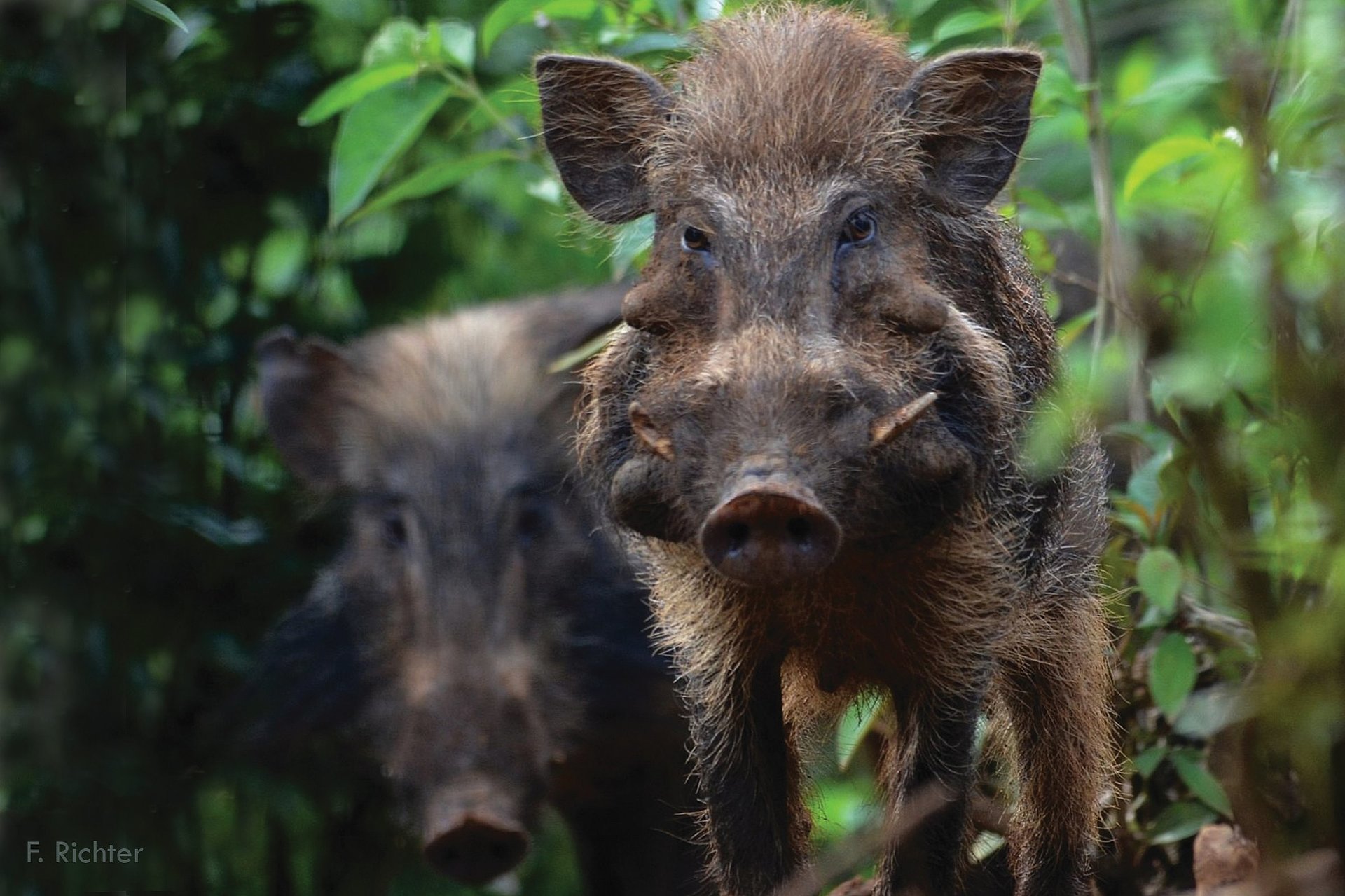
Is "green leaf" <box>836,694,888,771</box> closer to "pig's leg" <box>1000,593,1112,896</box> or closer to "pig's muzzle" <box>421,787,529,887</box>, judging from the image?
"pig's leg" <box>1000,593,1112,896</box>

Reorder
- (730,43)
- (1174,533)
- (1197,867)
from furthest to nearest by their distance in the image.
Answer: (1174,533) → (1197,867) → (730,43)

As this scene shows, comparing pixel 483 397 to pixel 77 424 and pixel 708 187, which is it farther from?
pixel 708 187

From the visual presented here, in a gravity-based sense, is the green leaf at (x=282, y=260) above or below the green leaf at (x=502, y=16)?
below

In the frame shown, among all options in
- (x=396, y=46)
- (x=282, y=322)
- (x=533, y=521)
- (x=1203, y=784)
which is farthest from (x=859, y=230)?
(x=282, y=322)

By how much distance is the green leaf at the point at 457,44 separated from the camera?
10.9 feet

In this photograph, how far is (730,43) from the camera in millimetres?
2371

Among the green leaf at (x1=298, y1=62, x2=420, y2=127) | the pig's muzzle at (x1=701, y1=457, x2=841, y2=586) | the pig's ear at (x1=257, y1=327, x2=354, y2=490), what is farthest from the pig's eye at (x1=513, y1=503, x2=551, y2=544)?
the pig's muzzle at (x1=701, y1=457, x2=841, y2=586)

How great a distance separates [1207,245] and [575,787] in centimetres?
244

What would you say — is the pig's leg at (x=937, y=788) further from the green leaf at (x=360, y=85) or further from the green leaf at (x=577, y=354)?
the green leaf at (x=360, y=85)

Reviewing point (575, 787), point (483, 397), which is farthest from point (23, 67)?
point (575, 787)

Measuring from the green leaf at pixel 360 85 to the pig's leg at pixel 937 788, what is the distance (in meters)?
1.59

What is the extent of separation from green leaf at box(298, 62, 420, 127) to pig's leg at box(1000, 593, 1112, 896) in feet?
5.05

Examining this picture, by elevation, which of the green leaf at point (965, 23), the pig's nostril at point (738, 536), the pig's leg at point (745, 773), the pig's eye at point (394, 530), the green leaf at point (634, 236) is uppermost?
the green leaf at point (965, 23)

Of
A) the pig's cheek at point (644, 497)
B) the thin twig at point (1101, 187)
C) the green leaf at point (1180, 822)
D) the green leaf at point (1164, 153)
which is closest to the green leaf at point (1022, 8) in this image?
the thin twig at point (1101, 187)
